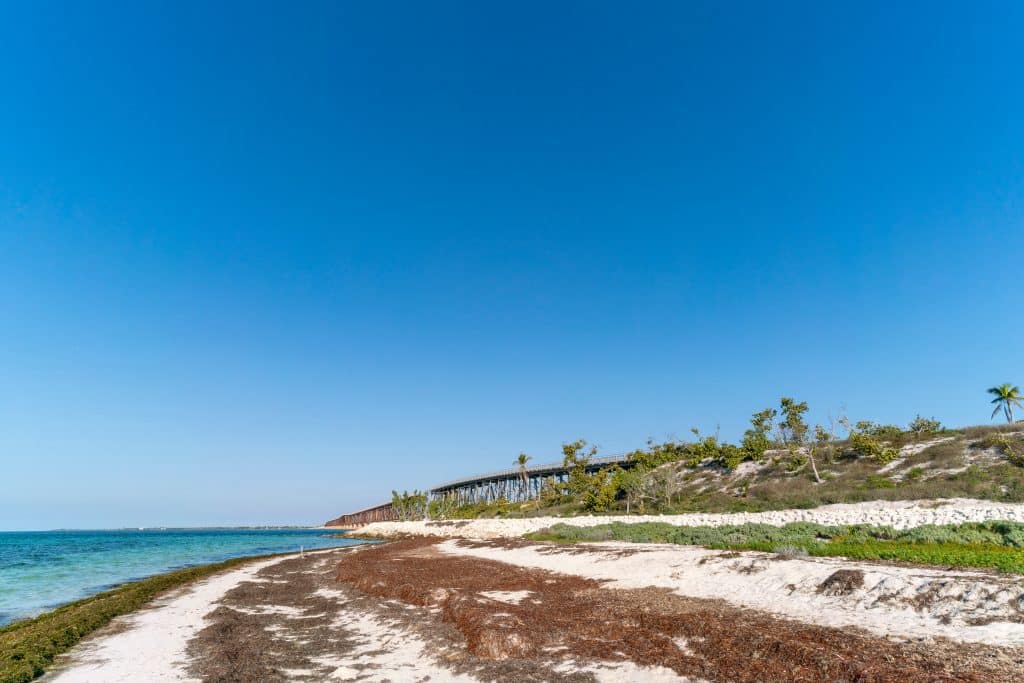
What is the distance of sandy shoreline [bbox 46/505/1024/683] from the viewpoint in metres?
10.4

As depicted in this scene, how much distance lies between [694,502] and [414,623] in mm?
46817

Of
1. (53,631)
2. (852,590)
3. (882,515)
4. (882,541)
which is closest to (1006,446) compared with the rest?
(882,515)

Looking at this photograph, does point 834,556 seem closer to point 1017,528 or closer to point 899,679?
point 1017,528

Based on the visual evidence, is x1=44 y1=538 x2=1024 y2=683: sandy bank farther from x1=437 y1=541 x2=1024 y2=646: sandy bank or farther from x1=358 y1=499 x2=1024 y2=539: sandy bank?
x1=358 y1=499 x2=1024 y2=539: sandy bank

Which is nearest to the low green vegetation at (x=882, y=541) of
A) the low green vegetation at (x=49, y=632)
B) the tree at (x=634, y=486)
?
the tree at (x=634, y=486)

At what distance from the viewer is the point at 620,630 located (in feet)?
45.0

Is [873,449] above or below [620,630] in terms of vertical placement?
above

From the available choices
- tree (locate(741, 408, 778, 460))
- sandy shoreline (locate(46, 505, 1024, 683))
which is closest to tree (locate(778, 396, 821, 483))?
tree (locate(741, 408, 778, 460))

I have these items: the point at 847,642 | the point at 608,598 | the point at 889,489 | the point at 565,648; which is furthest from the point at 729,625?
the point at 889,489

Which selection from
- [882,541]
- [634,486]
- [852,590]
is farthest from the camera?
[634,486]

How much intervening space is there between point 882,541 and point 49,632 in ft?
108

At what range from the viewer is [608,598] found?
1789 centimetres

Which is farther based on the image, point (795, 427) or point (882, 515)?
point (795, 427)

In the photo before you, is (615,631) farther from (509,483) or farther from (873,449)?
(509,483)
